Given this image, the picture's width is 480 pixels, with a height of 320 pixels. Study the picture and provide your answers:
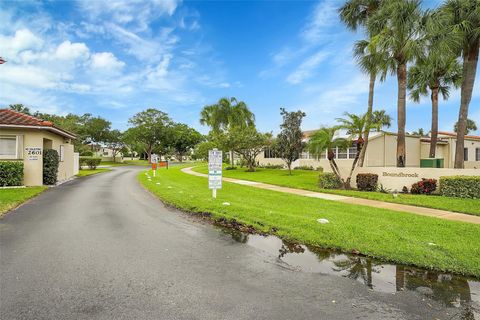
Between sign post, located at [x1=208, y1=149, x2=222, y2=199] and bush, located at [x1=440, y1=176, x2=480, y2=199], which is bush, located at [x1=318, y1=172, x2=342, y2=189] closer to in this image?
bush, located at [x1=440, y1=176, x2=480, y2=199]

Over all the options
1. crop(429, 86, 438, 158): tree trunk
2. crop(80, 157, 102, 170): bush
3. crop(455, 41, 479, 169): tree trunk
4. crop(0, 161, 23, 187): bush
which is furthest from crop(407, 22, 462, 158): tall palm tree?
crop(80, 157, 102, 170): bush

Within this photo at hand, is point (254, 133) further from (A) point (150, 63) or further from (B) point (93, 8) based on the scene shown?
(B) point (93, 8)

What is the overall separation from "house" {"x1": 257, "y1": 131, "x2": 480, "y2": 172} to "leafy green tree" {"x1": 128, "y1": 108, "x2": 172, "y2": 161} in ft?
120

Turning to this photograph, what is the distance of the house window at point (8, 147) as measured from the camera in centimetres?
1576

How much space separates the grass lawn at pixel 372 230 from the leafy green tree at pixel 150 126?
51.0 metres

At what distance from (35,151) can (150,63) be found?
27.7ft

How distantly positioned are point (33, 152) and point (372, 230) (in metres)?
17.1

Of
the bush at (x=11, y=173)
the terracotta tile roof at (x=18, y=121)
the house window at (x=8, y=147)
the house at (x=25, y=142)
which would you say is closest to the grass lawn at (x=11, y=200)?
the bush at (x=11, y=173)

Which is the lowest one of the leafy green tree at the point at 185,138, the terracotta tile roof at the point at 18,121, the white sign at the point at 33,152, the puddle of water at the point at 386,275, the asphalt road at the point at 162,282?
the puddle of water at the point at 386,275

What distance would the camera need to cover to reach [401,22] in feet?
49.9

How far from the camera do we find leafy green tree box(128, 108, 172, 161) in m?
58.3

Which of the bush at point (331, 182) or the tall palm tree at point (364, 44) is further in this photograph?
the tall palm tree at point (364, 44)

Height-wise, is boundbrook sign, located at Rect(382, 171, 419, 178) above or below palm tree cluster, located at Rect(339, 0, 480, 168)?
below

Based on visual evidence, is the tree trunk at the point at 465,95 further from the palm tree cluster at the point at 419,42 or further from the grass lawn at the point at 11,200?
the grass lawn at the point at 11,200
